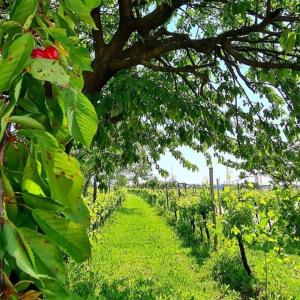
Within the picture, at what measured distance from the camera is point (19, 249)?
579 millimetres

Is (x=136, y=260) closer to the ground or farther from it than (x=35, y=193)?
closer to the ground

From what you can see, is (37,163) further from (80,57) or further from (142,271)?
(142,271)

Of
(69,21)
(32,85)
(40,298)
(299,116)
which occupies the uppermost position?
(299,116)

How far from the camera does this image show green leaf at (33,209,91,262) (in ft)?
2.14

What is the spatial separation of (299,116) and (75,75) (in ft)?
17.3

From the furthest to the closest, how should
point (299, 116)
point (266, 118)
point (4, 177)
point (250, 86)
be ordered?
point (266, 118) < point (250, 86) < point (299, 116) < point (4, 177)

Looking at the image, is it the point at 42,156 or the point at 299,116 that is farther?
the point at 299,116

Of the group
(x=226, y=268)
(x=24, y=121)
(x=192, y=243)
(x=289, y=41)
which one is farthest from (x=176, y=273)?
(x=24, y=121)

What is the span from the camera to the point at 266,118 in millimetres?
6695

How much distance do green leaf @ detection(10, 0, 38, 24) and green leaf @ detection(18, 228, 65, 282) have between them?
0.31 m

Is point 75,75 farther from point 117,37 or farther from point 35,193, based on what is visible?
point 117,37

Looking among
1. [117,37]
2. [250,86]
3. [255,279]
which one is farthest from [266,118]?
[255,279]

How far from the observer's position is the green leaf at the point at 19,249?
22.3 inches

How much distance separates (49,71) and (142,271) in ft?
31.4
